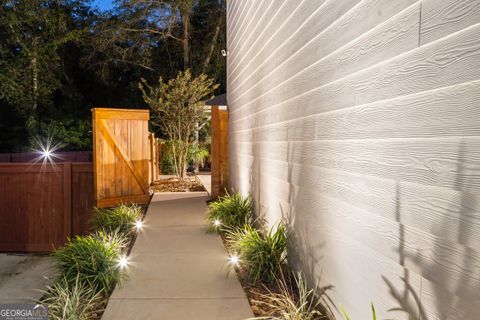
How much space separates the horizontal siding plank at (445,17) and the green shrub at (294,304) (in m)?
1.78

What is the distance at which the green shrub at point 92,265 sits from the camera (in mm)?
3461

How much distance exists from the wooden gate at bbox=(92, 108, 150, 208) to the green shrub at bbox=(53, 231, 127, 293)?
3406 mm

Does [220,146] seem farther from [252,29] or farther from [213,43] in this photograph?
[213,43]

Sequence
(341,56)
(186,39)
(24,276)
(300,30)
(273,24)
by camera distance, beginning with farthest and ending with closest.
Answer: (186,39) → (24,276) → (273,24) → (300,30) → (341,56)

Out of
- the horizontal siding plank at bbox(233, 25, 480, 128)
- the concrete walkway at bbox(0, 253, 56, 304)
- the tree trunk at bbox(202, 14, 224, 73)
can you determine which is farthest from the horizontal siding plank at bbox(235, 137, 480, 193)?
the tree trunk at bbox(202, 14, 224, 73)

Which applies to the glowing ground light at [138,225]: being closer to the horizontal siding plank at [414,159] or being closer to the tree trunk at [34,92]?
the horizontal siding plank at [414,159]

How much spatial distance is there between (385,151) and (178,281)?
91.6 inches

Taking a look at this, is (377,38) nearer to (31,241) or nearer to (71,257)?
(71,257)

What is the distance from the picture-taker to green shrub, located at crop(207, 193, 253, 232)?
5420mm

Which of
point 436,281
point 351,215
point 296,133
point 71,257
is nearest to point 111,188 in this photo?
point 71,257

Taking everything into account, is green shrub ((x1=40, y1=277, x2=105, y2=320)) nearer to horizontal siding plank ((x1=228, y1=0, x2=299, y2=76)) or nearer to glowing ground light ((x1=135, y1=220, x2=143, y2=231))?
glowing ground light ((x1=135, y1=220, x2=143, y2=231))

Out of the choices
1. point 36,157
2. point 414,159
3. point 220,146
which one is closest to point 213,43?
point 36,157

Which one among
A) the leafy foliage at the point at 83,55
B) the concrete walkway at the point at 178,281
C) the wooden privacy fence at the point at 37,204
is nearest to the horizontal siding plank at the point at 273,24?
the concrete walkway at the point at 178,281

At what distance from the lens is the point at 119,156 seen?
7.48 m
